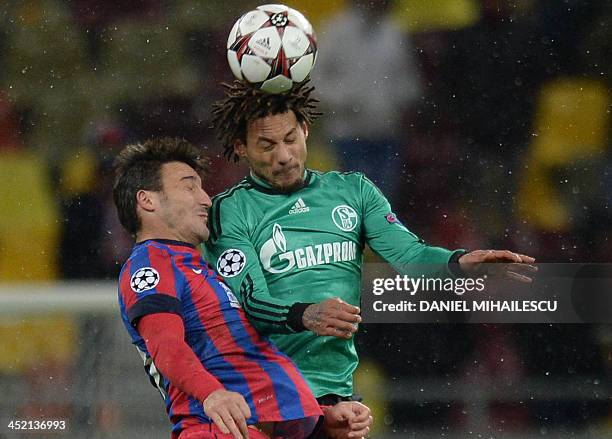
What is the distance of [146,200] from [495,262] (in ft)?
3.60

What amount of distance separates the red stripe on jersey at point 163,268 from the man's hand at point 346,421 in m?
0.63

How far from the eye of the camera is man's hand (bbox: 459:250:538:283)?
316cm

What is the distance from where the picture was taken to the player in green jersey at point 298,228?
340 centimetres

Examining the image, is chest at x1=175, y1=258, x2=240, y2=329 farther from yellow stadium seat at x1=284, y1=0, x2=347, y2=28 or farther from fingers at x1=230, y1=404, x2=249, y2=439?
yellow stadium seat at x1=284, y1=0, x2=347, y2=28

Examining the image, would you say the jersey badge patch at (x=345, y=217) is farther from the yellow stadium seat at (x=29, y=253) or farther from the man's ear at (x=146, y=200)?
the yellow stadium seat at (x=29, y=253)

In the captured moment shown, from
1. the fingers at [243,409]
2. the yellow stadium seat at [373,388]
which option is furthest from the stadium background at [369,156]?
the fingers at [243,409]

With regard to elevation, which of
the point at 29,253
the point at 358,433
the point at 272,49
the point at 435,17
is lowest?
the point at 358,433

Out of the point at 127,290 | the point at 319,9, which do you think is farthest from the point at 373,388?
the point at 127,290

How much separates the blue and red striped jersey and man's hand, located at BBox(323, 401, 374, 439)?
0.13m

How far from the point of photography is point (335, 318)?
2906 millimetres

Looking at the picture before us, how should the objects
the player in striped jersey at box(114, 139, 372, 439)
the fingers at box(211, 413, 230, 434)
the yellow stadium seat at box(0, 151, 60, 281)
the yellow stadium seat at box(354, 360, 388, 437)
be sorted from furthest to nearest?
1. the yellow stadium seat at box(0, 151, 60, 281)
2. the yellow stadium seat at box(354, 360, 388, 437)
3. the player in striped jersey at box(114, 139, 372, 439)
4. the fingers at box(211, 413, 230, 434)

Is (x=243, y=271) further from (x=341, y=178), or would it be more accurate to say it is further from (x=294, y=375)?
(x=341, y=178)

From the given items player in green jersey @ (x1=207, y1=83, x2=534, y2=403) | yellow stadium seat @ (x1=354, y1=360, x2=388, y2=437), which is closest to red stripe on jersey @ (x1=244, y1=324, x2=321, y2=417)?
player in green jersey @ (x1=207, y1=83, x2=534, y2=403)

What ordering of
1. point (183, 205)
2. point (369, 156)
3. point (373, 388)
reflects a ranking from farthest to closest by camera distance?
point (369, 156) → point (373, 388) → point (183, 205)
